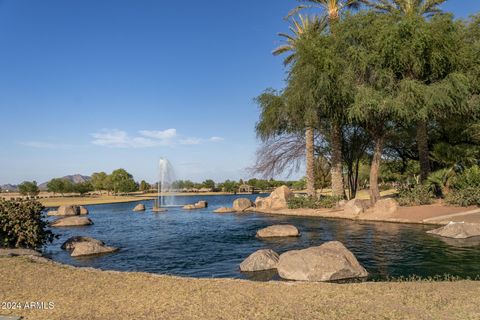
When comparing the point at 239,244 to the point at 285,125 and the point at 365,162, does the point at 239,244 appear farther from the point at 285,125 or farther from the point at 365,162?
the point at 365,162

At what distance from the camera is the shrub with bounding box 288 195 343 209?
34.5m

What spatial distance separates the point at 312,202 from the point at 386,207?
8937 millimetres

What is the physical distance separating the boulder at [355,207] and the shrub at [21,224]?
2050cm

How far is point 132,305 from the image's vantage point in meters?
7.66

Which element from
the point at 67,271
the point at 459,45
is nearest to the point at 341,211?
the point at 459,45

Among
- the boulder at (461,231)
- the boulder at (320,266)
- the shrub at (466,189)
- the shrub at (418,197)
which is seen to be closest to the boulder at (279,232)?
the boulder at (461,231)

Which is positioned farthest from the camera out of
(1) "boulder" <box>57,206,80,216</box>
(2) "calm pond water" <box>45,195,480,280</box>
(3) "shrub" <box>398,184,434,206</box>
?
(1) "boulder" <box>57,206,80,216</box>

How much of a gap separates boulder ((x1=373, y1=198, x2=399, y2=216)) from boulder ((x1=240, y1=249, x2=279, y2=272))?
16462 mm

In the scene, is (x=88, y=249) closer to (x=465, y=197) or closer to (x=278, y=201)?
(x=465, y=197)

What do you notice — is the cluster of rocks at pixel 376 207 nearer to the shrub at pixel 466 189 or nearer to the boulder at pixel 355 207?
the boulder at pixel 355 207

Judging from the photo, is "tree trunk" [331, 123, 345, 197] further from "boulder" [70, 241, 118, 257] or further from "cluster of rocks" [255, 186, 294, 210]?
"boulder" [70, 241, 118, 257]

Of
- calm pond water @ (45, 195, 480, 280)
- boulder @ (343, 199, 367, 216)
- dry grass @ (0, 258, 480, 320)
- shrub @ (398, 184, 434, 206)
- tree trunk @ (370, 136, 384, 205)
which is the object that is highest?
tree trunk @ (370, 136, 384, 205)

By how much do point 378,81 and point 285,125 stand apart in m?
12.0

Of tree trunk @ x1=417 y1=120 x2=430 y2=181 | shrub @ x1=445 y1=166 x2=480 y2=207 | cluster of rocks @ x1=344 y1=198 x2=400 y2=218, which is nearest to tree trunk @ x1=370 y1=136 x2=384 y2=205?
cluster of rocks @ x1=344 y1=198 x2=400 y2=218
